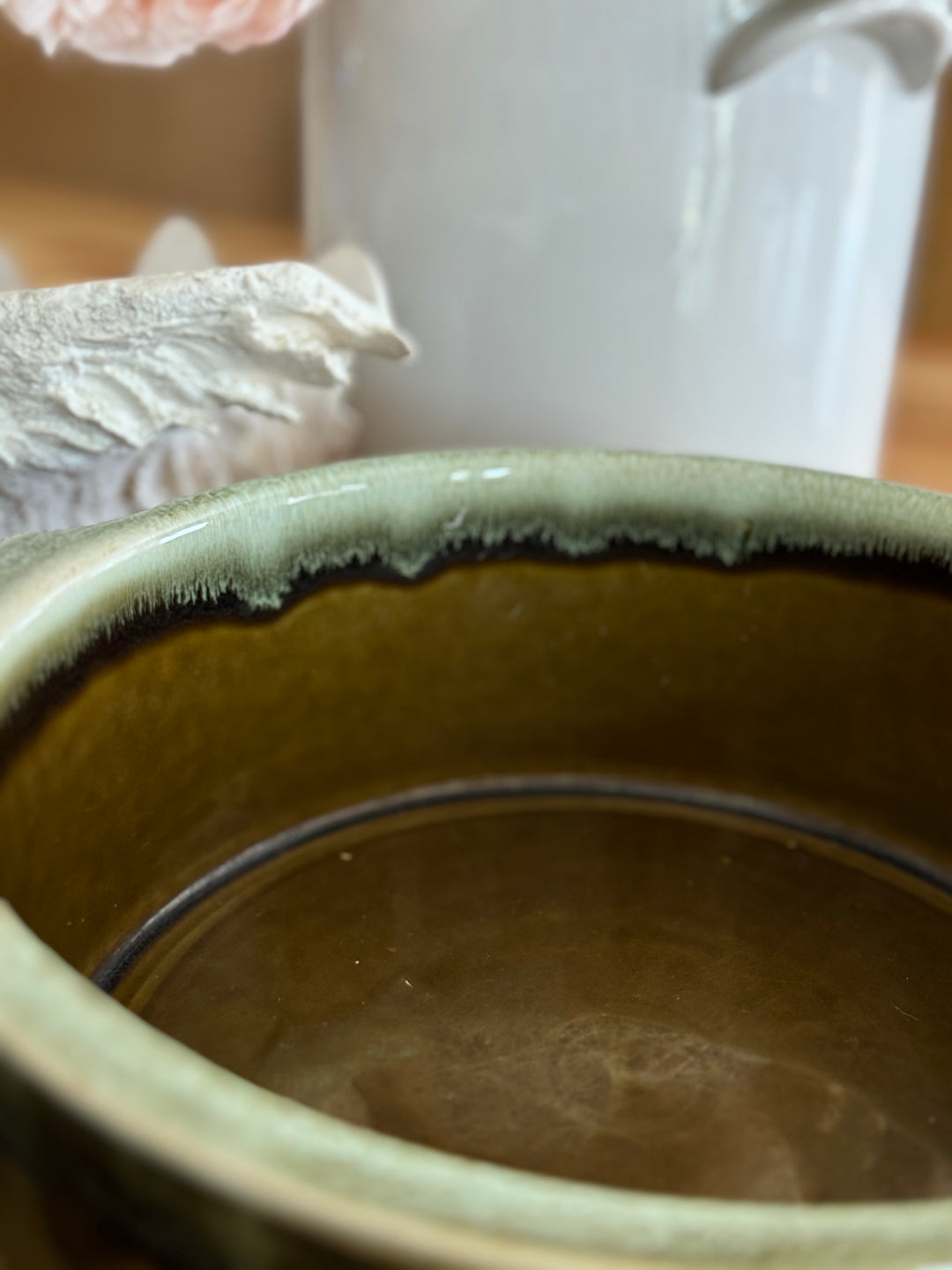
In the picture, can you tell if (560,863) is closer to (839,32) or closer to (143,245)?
(839,32)

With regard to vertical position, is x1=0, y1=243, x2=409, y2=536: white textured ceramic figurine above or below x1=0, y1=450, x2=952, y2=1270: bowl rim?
above

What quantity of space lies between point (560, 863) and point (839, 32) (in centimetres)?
18

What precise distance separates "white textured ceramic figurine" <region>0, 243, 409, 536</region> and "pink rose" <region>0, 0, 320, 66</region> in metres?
0.06

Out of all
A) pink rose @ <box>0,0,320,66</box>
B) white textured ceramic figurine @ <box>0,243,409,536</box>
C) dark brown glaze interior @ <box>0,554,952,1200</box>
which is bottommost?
dark brown glaze interior @ <box>0,554,952,1200</box>

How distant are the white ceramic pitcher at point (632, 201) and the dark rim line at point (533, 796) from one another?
88 millimetres

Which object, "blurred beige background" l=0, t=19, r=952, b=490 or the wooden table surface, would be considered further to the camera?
"blurred beige background" l=0, t=19, r=952, b=490

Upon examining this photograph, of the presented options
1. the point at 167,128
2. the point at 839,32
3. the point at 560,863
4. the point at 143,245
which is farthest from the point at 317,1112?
the point at 167,128

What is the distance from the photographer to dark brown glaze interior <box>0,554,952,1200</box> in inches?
7.3


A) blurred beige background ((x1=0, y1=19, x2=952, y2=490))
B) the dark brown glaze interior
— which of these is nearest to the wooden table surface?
blurred beige background ((x1=0, y1=19, x2=952, y2=490))

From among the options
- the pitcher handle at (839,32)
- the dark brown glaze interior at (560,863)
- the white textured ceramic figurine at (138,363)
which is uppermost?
the pitcher handle at (839,32)

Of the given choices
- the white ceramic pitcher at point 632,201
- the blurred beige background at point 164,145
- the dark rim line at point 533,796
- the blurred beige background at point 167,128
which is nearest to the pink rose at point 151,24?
the white ceramic pitcher at point 632,201

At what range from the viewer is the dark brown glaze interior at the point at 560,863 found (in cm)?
19

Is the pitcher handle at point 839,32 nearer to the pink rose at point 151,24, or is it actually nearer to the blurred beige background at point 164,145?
the pink rose at point 151,24

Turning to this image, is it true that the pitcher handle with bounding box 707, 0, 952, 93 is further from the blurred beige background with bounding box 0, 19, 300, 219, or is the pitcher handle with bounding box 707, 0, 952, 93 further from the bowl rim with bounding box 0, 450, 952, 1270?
Answer: the blurred beige background with bounding box 0, 19, 300, 219
